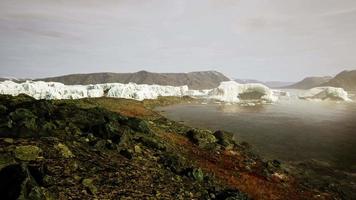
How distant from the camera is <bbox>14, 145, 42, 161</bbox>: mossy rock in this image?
12.5 meters

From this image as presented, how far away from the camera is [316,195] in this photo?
893 inches

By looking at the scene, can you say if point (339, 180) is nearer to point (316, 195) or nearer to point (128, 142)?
point (316, 195)

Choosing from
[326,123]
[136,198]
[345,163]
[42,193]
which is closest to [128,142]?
[136,198]

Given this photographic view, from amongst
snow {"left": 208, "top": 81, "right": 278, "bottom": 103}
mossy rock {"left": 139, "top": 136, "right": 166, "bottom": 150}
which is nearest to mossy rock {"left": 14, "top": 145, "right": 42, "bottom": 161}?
mossy rock {"left": 139, "top": 136, "right": 166, "bottom": 150}

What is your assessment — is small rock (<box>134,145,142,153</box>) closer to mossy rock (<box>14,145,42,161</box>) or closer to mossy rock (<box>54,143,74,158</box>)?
mossy rock (<box>54,143,74,158</box>)

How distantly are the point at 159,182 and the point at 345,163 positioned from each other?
975 inches

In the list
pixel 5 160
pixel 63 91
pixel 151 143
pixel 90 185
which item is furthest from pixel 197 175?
pixel 63 91

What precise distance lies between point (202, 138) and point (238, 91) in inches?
3816

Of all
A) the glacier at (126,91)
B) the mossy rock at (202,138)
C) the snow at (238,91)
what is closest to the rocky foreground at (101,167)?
the mossy rock at (202,138)

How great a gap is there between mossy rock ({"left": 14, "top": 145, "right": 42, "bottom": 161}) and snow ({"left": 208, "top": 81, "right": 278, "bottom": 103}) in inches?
4317

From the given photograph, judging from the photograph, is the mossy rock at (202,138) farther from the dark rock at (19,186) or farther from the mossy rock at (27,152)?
the dark rock at (19,186)

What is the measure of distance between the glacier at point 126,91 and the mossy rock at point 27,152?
6135 centimetres

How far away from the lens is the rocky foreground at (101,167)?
37.7ft

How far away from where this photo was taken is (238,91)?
127 metres
